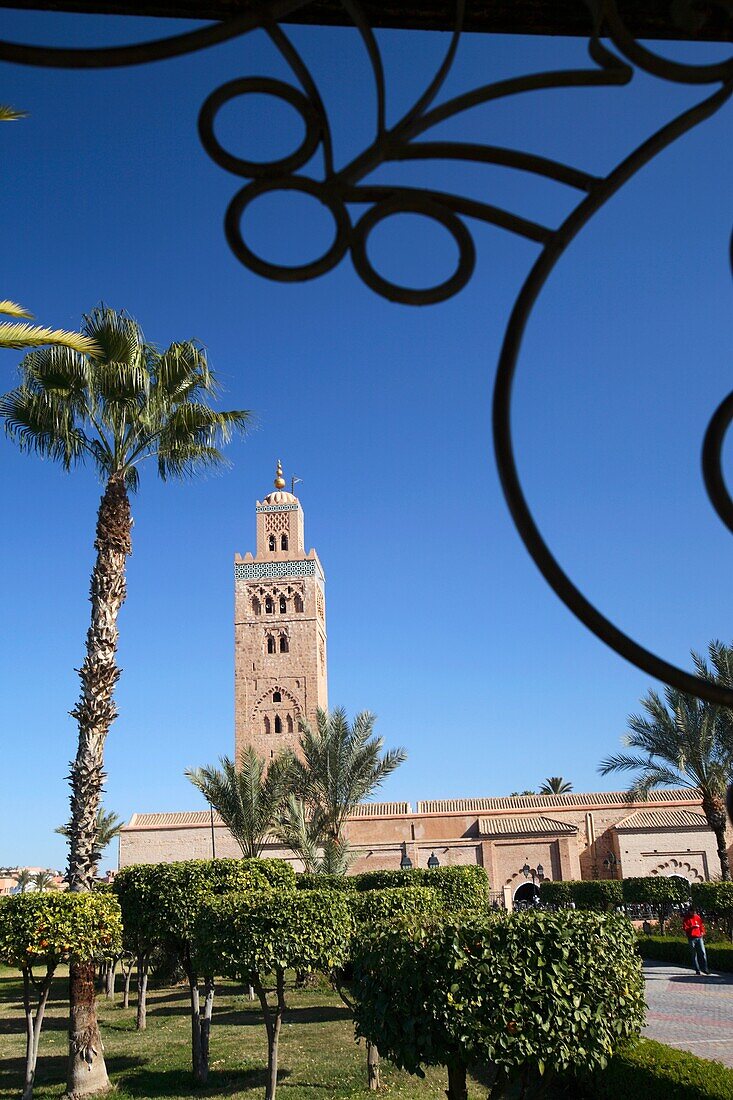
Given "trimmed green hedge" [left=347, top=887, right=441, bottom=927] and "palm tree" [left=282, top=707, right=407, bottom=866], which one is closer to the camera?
"trimmed green hedge" [left=347, top=887, right=441, bottom=927]

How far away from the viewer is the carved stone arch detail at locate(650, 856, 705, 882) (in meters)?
28.0

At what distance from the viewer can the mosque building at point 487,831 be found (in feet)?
94.4

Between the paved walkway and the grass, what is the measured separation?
250 centimetres

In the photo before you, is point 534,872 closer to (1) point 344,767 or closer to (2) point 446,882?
(1) point 344,767

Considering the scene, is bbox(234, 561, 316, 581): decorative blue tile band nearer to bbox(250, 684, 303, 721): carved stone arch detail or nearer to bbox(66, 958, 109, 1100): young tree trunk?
bbox(250, 684, 303, 721): carved stone arch detail

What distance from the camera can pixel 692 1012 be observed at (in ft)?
40.1

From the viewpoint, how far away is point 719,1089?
6410mm

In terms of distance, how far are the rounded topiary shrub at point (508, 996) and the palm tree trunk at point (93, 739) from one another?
5.52 meters

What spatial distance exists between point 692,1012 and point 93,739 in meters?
8.67

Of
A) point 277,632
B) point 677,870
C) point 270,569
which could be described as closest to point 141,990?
point 677,870

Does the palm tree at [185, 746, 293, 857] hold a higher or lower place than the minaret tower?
lower

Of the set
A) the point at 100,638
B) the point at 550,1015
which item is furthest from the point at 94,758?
the point at 550,1015

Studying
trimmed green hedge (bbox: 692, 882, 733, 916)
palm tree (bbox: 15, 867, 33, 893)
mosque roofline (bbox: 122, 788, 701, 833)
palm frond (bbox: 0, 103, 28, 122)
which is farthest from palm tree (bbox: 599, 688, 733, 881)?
palm tree (bbox: 15, 867, 33, 893)

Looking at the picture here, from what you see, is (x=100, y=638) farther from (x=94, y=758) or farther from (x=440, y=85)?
(x=440, y=85)
